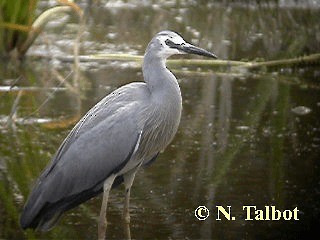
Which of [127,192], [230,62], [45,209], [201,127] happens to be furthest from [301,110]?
[45,209]

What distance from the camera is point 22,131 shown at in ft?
27.5

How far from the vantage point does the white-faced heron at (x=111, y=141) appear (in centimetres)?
587

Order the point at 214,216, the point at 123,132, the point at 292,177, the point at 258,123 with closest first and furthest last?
the point at 123,132
the point at 214,216
the point at 292,177
the point at 258,123

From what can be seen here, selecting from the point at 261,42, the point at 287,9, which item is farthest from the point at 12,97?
the point at 287,9

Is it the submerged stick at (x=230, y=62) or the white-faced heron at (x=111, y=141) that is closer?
the white-faced heron at (x=111, y=141)

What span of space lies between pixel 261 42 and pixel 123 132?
6.86 metres

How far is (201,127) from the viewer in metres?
8.73

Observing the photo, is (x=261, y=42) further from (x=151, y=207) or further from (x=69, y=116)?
(x=151, y=207)

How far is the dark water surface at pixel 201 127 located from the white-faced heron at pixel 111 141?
0.88 ft

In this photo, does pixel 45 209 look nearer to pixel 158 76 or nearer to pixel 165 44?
pixel 158 76

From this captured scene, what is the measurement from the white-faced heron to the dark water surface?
10.5 inches

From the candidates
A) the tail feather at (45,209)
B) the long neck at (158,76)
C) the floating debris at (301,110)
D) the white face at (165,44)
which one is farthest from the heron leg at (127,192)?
the floating debris at (301,110)

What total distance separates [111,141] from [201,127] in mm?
2872

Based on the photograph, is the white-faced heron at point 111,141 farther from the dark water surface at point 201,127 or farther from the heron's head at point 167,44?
the dark water surface at point 201,127
